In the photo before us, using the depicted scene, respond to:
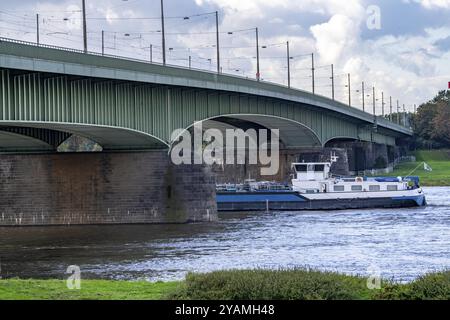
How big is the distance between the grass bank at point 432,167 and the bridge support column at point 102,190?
6478cm

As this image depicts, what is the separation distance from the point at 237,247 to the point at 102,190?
19.6 m

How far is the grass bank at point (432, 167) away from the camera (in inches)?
4584

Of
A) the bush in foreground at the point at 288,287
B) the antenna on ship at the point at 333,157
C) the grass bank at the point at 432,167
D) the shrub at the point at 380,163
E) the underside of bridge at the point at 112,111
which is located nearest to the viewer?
the bush in foreground at the point at 288,287

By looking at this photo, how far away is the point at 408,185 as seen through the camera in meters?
76.3

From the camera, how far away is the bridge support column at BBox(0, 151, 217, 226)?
56.9m

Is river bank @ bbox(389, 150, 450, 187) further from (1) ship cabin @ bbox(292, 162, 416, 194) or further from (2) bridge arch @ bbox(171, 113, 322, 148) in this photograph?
(1) ship cabin @ bbox(292, 162, 416, 194)

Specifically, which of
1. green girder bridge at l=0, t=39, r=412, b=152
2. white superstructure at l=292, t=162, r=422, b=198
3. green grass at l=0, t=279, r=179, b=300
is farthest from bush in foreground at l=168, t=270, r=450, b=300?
white superstructure at l=292, t=162, r=422, b=198

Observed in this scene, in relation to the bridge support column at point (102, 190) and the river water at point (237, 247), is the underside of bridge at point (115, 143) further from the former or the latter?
the river water at point (237, 247)

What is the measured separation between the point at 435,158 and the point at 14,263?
13024 centimetres

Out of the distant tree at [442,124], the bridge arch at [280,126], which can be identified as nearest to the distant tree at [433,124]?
the distant tree at [442,124]

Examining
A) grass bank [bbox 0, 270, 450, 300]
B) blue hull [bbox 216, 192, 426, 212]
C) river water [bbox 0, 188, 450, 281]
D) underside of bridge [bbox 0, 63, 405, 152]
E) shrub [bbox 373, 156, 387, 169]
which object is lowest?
river water [bbox 0, 188, 450, 281]

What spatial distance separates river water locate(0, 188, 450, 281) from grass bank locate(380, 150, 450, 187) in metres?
54.9

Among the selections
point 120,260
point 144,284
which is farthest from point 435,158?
point 144,284
